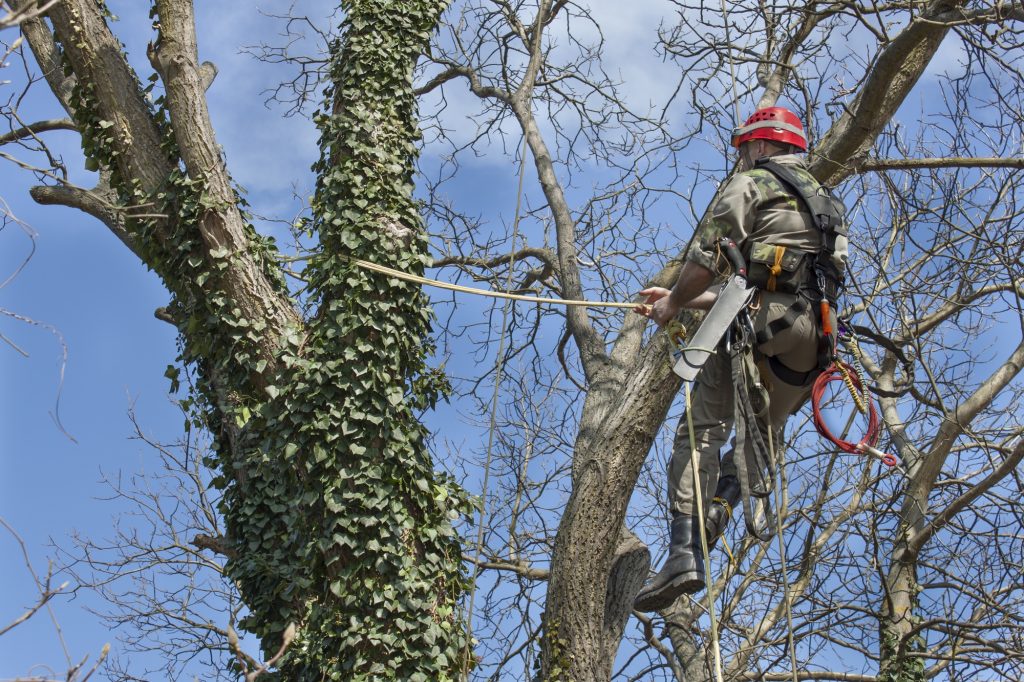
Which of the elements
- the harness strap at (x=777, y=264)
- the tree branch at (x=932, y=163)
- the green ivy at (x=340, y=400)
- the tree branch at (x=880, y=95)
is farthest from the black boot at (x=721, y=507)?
the tree branch at (x=932, y=163)

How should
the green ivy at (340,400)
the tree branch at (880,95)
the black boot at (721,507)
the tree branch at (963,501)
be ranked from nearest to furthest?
the black boot at (721,507) < the green ivy at (340,400) < the tree branch at (880,95) < the tree branch at (963,501)

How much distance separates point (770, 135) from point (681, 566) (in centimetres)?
209

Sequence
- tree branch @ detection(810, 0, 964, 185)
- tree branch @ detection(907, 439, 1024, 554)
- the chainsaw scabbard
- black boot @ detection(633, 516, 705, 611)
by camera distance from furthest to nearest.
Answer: tree branch @ detection(907, 439, 1024, 554) < tree branch @ detection(810, 0, 964, 185) < black boot @ detection(633, 516, 705, 611) < the chainsaw scabbard

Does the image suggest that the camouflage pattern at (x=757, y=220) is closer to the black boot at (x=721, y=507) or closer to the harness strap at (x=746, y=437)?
the harness strap at (x=746, y=437)

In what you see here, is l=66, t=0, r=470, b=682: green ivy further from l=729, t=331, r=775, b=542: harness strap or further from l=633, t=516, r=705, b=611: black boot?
l=729, t=331, r=775, b=542: harness strap

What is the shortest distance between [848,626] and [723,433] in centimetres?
419

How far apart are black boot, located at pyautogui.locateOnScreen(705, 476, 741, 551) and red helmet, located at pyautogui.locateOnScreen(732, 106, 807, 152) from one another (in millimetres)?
1663

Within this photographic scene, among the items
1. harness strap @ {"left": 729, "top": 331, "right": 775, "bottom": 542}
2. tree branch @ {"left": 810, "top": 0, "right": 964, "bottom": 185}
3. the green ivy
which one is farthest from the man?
the green ivy

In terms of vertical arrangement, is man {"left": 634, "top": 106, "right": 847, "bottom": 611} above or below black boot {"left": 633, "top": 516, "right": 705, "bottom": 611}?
above

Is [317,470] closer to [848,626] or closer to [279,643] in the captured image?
[279,643]

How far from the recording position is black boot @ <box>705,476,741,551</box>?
5.37 m

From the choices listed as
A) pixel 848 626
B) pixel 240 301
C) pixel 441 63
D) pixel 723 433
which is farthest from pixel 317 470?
pixel 441 63

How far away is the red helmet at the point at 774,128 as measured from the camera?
5406mm

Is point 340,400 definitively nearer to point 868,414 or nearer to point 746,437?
point 746,437
